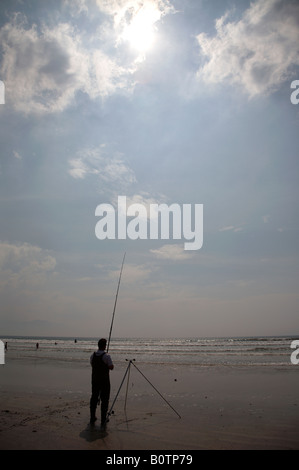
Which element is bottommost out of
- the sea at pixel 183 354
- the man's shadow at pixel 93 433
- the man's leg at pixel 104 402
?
the man's shadow at pixel 93 433

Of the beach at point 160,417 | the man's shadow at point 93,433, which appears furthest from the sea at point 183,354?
the man's shadow at point 93,433

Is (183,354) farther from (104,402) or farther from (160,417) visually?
(104,402)

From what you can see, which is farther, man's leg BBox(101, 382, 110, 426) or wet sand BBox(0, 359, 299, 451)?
man's leg BBox(101, 382, 110, 426)

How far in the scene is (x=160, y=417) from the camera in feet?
23.9

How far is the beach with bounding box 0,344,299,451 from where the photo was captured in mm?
5375

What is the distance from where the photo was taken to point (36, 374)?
15078mm

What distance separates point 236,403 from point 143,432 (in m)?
3.87

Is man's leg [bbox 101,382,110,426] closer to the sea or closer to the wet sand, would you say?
the wet sand

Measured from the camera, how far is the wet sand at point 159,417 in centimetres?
539

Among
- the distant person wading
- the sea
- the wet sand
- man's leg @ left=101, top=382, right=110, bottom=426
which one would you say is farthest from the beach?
Answer: the sea

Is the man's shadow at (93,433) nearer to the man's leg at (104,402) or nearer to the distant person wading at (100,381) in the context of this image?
the man's leg at (104,402)

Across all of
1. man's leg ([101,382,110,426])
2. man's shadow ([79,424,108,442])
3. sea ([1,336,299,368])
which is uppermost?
sea ([1,336,299,368])
